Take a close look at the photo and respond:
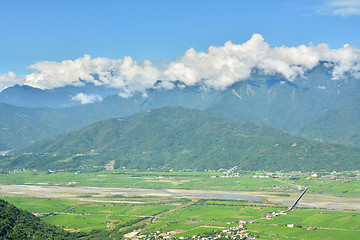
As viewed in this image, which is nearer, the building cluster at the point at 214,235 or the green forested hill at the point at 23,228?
the green forested hill at the point at 23,228

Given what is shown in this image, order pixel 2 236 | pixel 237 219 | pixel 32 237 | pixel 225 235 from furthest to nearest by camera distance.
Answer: pixel 237 219
pixel 225 235
pixel 32 237
pixel 2 236

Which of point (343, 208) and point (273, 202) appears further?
point (273, 202)

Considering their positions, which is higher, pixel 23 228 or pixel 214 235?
pixel 23 228

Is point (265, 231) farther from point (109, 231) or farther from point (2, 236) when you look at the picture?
point (2, 236)

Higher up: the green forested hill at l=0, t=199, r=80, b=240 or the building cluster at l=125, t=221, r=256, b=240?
the green forested hill at l=0, t=199, r=80, b=240

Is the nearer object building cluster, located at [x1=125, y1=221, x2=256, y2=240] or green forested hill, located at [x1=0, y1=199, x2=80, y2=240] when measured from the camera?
green forested hill, located at [x1=0, y1=199, x2=80, y2=240]

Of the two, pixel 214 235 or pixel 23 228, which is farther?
pixel 214 235

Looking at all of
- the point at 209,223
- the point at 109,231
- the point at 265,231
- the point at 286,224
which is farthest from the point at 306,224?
the point at 109,231

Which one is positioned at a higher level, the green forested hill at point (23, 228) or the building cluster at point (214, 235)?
the green forested hill at point (23, 228)
